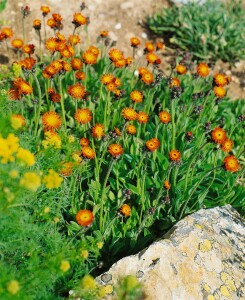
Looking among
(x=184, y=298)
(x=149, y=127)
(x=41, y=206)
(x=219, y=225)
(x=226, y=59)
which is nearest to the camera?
(x=184, y=298)

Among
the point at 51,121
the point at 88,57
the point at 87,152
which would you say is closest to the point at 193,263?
the point at 87,152

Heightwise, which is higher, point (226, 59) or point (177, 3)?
point (177, 3)

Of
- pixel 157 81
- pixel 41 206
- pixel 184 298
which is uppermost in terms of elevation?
pixel 157 81

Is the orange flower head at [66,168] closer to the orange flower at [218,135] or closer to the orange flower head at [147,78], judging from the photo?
the orange flower at [218,135]

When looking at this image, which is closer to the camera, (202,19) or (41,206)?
(41,206)

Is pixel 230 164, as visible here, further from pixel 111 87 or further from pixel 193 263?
pixel 111 87

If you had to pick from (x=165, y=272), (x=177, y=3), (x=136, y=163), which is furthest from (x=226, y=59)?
(x=165, y=272)

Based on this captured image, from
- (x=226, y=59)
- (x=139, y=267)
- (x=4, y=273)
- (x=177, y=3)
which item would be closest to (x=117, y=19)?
(x=177, y=3)

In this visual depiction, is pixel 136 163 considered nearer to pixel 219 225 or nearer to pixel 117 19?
pixel 219 225

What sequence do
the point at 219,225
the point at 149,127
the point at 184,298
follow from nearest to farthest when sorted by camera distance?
1. the point at 184,298
2. the point at 219,225
3. the point at 149,127
